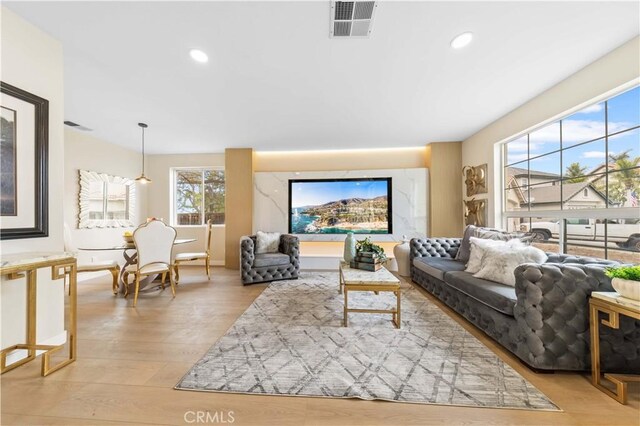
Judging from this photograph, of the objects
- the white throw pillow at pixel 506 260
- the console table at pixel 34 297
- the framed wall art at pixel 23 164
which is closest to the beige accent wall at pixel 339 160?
the white throw pillow at pixel 506 260

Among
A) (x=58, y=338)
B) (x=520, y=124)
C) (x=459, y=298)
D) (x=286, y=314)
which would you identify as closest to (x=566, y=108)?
(x=520, y=124)

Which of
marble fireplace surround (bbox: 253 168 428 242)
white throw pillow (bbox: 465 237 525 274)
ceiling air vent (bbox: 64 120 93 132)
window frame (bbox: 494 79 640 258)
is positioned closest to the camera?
window frame (bbox: 494 79 640 258)

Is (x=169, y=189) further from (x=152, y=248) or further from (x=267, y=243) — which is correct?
(x=267, y=243)

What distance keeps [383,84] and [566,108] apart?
199 centimetres

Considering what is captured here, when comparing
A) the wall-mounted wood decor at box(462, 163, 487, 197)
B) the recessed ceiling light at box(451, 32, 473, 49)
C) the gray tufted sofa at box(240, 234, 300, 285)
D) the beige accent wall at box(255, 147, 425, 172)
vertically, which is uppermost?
the recessed ceiling light at box(451, 32, 473, 49)

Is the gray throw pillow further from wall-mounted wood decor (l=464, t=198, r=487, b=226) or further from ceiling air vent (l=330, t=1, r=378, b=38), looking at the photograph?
ceiling air vent (l=330, t=1, r=378, b=38)

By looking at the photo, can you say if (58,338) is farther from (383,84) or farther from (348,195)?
(348,195)

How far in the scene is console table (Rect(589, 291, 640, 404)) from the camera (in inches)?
53.0

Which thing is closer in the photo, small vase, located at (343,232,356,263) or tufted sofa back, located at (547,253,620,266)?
tufted sofa back, located at (547,253,620,266)

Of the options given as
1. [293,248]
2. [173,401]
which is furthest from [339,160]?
[173,401]

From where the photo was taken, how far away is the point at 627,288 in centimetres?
138

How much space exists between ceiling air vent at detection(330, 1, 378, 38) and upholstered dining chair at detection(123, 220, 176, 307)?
312cm

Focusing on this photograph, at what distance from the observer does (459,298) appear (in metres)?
2.54

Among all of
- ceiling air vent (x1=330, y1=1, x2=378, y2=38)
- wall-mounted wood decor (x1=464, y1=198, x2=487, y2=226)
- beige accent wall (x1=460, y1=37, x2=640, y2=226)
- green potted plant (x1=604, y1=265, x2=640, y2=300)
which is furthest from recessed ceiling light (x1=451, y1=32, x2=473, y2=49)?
wall-mounted wood decor (x1=464, y1=198, x2=487, y2=226)
